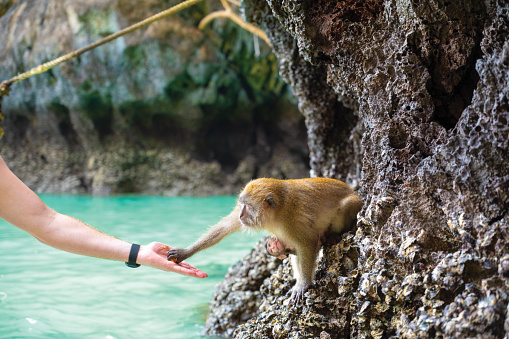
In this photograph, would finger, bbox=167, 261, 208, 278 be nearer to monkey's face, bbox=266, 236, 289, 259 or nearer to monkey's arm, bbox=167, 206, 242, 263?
monkey's arm, bbox=167, 206, 242, 263

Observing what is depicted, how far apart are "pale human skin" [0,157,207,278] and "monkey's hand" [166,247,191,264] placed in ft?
1.03

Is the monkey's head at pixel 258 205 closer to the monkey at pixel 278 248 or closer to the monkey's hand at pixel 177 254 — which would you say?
the monkey at pixel 278 248

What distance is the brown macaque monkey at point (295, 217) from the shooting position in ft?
9.89

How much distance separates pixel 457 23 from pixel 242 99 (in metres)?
12.7

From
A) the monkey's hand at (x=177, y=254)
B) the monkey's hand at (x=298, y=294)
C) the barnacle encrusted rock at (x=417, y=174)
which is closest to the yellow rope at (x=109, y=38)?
the barnacle encrusted rock at (x=417, y=174)

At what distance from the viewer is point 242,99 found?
14836 millimetres

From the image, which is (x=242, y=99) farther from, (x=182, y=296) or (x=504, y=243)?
(x=504, y=243)

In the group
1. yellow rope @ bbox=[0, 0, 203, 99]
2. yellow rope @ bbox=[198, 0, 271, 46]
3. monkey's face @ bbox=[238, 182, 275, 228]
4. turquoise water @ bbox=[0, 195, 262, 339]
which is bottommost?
turquoise water @ bbox=[0, 195, 262, 339]

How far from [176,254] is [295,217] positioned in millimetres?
835

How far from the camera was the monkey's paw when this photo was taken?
2.99 meters

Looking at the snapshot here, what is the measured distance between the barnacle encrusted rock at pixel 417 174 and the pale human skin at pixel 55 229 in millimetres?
944

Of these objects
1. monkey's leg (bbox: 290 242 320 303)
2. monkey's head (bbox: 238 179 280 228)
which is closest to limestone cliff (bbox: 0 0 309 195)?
monkey's head (bbox: 238 179 280 228)

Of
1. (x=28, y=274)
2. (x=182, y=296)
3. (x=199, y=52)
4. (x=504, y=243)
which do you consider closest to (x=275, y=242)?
(x=504, y=243)

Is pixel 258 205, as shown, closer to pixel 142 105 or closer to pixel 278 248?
pixel 278 248
